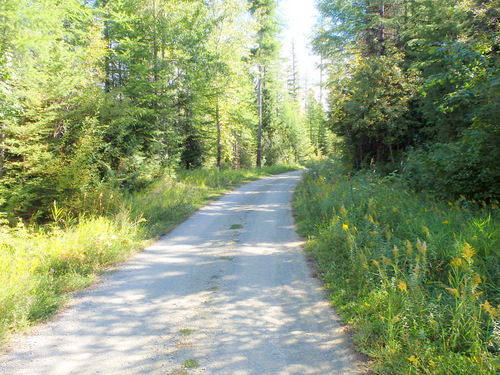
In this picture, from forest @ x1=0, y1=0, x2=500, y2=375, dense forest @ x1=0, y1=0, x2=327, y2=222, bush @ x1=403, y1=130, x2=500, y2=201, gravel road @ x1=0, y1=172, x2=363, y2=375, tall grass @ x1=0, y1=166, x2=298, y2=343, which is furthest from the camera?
dense forest @ x1=0, y1=0, x2=327, y2=222

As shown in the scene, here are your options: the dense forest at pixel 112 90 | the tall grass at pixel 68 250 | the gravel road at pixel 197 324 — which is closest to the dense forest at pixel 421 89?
the gravel road at pixel 197 324

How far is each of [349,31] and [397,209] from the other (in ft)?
46.0

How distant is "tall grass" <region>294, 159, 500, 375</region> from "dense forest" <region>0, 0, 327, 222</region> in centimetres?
684

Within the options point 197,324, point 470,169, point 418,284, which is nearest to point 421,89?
point 470,169

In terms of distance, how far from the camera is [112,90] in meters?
13.1

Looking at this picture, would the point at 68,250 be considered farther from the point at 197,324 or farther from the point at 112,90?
the point at 112,90

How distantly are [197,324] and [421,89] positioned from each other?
714cm

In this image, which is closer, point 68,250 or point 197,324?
point 197,324

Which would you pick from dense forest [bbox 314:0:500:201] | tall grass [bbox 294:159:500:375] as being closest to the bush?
dense forest [bbox 314:0:500:201]

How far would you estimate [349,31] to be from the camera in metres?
16.6

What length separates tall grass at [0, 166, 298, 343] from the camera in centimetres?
382

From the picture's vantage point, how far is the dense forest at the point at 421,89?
645cm

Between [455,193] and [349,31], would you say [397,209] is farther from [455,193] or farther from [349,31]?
[349,31]

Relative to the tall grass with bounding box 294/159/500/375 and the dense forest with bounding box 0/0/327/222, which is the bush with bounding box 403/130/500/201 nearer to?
the tall grass with bounding box 294/159/500/375
